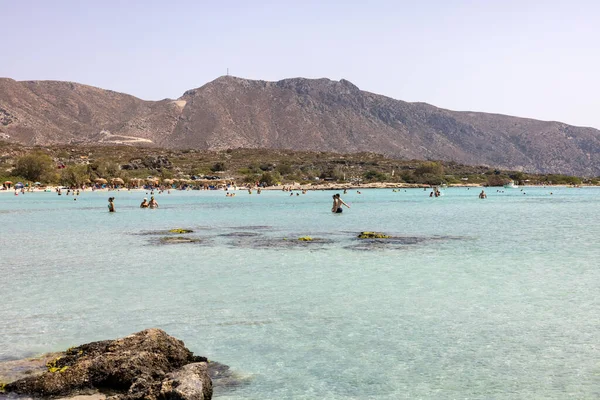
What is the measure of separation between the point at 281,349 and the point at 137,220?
3848 centimetres

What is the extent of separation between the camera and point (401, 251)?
84.5 ft

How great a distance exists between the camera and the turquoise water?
956cm

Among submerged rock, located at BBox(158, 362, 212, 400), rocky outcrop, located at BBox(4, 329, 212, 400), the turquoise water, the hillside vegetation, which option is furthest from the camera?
the hillside vegetation

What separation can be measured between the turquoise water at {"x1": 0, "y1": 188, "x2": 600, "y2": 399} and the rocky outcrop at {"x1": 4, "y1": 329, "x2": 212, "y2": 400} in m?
0.79

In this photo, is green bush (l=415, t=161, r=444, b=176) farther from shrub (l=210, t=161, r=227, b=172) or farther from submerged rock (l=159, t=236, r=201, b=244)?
submerged rock (l=159, t=236, r=201, b=244)

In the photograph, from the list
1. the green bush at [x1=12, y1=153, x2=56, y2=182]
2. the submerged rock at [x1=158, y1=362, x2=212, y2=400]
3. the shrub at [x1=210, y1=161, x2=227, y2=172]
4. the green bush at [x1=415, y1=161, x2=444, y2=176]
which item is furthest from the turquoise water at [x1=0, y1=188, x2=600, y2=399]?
the green bush at [x1=415, y1=161, x2=444, y2=176]

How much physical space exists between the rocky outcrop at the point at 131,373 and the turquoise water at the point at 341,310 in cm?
79

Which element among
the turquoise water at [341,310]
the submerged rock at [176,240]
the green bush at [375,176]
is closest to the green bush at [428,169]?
the green bush at [375,176]

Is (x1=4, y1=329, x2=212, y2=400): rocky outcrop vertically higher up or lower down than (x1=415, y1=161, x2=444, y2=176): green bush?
lower down

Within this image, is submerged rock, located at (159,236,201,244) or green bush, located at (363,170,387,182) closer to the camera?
submerged rock, located at (159,236,201,244)

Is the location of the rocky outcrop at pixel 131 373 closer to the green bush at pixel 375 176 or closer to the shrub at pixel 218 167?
the shrub at pixel 218 167

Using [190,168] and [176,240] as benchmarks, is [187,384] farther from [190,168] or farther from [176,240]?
[190,168]

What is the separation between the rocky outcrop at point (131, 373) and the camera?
8.13 meters

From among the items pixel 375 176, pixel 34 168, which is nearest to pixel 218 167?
pixel 375 176
